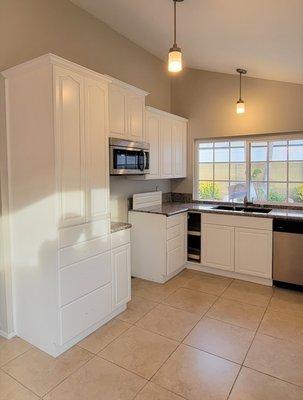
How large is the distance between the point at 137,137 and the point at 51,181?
156 centimetres

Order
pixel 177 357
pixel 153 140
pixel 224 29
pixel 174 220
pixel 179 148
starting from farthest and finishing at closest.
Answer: pixel 179 148 < pixel 153 140 < pixel 174 220 < pixel 224 29 < pixel 177 357

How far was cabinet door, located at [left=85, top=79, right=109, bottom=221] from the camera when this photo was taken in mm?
2379

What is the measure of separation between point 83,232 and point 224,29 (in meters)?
2.23

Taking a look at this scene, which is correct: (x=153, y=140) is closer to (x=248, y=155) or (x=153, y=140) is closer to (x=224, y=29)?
(x=248, y=155)

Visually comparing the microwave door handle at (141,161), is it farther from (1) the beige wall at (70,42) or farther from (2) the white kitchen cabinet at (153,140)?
(1) the beige wall at (70,42)

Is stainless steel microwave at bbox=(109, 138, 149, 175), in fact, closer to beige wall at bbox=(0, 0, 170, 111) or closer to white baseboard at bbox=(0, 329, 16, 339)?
beige wall at bbox=(0, 0, 170, 111)

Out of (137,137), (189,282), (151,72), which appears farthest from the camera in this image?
(151,72)

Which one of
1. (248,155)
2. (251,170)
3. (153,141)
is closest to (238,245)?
(251,170)

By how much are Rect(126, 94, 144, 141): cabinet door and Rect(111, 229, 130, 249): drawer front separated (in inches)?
45.4

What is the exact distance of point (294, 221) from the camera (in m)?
3.31

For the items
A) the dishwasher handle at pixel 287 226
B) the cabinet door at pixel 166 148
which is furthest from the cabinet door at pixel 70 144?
the dishwasher handle at pixel 287 226

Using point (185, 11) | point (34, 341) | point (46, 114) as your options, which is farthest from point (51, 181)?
point (185, 11)

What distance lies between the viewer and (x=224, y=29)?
8.36 ft

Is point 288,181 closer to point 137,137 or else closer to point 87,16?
point 137,137
